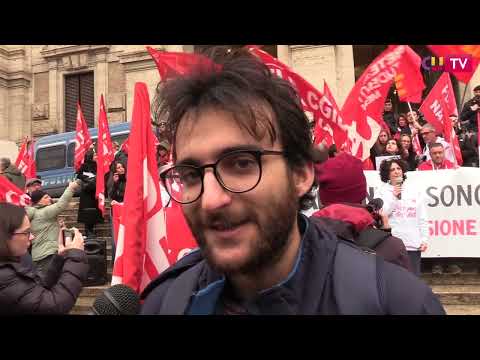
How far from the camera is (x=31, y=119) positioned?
867 inches

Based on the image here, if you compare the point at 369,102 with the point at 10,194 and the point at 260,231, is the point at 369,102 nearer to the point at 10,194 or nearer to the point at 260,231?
the point at 10,194

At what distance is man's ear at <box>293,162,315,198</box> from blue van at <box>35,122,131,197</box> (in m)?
13.1

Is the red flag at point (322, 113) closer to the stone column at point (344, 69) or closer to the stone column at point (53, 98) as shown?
the stone column at point (344, 69)

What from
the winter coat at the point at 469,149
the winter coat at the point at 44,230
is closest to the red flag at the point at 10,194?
the winter coat at the point at 44,230

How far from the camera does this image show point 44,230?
6797mm

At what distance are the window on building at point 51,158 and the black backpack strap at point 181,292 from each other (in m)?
14.3

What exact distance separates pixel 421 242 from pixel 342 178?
10.1ft

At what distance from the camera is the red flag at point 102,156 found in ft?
29.0

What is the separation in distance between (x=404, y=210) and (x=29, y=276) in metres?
4.19

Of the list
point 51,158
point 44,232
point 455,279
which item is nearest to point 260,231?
point 455,279

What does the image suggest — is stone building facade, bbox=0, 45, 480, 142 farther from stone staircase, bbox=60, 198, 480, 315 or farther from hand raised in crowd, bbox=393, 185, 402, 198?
hand raised in crowd, bbox=393, 185, 402, 198

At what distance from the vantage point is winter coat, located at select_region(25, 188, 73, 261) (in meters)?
6.77
